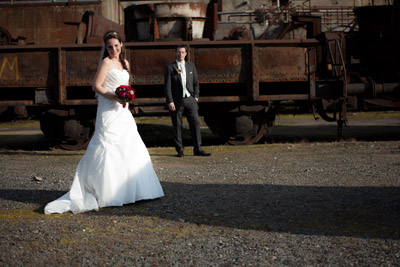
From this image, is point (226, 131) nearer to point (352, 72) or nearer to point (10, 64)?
point (352, 72)

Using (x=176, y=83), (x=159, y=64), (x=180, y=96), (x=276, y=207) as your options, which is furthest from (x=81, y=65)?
(x=276, y=207)

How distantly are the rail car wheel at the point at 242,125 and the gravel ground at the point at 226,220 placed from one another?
308 cm

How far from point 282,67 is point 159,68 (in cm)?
277

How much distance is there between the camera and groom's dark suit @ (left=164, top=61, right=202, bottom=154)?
9.72 m

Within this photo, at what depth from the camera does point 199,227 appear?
4.81 metres

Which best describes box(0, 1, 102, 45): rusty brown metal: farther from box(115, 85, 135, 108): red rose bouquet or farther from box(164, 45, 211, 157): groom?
box(115, 85, 135, 108): red rose bouquet

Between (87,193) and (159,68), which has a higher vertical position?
(159,68)

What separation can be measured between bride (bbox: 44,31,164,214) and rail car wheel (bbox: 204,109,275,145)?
5818 mm

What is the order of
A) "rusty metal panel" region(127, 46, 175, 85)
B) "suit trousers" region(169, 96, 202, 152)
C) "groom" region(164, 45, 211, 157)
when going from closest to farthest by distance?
"groom" region(164, 45, 211, 157) < "suit trousers" region(169, 96, 202, 152) < "rusty metal panel" region(127, 46, 175, 85)

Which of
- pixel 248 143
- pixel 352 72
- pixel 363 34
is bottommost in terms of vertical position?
pixel 248 143

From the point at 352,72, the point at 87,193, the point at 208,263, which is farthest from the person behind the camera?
the point at 352,72

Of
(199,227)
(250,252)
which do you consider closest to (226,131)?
(199,227)

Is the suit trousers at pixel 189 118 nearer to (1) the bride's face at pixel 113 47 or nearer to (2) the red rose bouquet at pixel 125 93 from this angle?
(1) the bride's face at pixel 113 47

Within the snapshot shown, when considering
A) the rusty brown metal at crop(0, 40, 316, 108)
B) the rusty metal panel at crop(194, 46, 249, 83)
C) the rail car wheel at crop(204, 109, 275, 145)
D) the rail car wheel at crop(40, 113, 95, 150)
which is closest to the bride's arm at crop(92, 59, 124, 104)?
the rusty brown metal at crop(0, 40, 316, 108)
